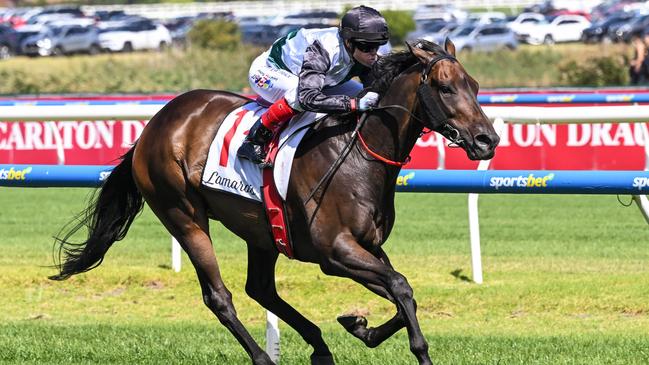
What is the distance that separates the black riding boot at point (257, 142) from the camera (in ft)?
18.1

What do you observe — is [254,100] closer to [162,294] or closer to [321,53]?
[321,53]

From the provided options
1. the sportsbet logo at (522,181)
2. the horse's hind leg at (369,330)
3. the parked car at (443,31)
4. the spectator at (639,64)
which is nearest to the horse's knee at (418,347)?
the horse's hind leg at (369,330)

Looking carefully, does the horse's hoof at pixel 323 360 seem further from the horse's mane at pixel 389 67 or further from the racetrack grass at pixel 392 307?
the horse's mane at pixel 389 67

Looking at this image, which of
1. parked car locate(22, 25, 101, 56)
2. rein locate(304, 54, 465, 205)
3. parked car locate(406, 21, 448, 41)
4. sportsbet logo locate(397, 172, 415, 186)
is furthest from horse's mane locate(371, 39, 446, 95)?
parked car locate(22, 25, 101, 56)

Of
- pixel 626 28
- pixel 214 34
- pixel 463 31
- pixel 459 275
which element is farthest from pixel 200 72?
pixel 459 275

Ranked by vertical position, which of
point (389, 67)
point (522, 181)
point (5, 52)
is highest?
point (389, 67)

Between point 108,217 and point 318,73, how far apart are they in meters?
1.62

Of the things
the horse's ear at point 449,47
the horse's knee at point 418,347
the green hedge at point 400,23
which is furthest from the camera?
the green hedge at point 400,23

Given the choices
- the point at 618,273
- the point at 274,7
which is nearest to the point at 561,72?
the point at 618,273

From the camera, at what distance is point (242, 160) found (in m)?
5.65

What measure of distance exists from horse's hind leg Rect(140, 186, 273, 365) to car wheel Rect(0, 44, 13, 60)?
39.1m

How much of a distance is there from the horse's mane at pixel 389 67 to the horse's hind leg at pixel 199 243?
114 centimetres

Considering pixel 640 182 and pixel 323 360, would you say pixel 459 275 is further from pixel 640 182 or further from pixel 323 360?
pixel 323 360

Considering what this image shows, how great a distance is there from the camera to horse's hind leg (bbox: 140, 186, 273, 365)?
577 centimetres
